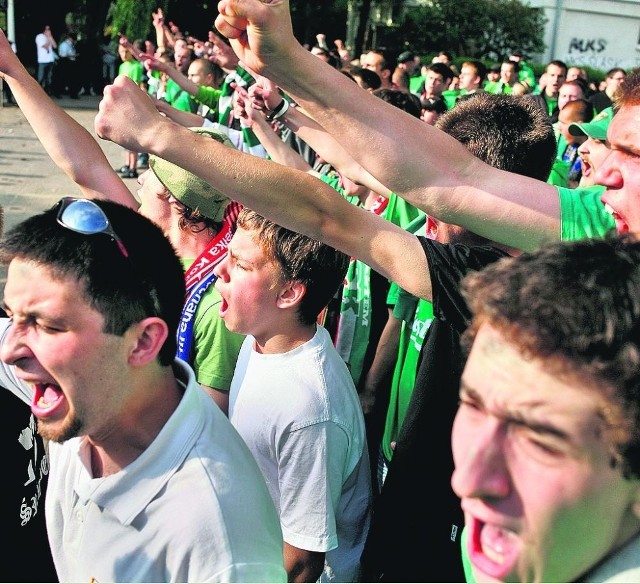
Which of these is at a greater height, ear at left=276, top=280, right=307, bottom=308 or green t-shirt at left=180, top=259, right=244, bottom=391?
ear at left=276, top=280, right=307, bottom=308

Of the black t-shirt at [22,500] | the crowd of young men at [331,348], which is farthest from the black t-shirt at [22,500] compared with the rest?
the crowd of young men at [331,348]

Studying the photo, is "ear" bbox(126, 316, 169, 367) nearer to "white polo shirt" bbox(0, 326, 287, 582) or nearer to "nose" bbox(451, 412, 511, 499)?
"white polo shirt" bbox(0, 326, 287, 582)

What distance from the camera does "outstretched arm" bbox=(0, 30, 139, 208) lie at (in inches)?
102

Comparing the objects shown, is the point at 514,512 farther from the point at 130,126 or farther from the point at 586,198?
the point at 130,126

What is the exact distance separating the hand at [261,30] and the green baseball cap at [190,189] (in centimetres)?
127

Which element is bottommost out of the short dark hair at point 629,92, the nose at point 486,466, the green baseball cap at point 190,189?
the green baseball cap at point 190,189

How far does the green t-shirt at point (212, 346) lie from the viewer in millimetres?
2838

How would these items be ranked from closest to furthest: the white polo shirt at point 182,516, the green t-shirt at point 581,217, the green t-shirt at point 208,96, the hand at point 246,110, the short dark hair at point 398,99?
the white polo shirt at point 182,516
the green t-shirt at point 581,217
the hand at point 246,110
the short dark hair at point 398,99
the green t-shirt at point 208,96

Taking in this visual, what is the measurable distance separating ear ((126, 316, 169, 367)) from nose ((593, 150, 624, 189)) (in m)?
1.09

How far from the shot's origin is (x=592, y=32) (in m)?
35.0

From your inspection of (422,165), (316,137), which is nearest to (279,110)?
(316,137)

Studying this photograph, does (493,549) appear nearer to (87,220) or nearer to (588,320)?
(588,320)

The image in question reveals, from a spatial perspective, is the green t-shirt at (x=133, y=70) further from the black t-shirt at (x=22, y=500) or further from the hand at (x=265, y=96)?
the black t-shirt at (x=22, y=500)

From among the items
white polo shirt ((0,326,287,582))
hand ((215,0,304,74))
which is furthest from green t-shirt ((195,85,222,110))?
white polo shirt ((0,326,287,582))
